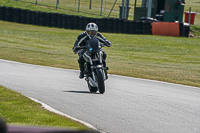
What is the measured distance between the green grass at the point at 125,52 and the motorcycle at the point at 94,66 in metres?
3.77

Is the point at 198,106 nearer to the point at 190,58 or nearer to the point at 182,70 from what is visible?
the point at 182,70

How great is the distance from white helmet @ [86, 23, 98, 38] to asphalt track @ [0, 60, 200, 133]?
1365 millimetres

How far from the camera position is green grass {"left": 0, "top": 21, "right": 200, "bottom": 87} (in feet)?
49.9

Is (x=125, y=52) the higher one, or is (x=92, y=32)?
(x=92, y=32)

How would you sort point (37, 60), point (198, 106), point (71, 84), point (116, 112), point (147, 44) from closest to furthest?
point (116, 112)
point (198, 106)
point (71, 84)
point (37, 60)
point (147, 44)

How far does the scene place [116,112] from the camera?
721 cm

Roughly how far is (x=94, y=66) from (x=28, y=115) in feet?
10.7

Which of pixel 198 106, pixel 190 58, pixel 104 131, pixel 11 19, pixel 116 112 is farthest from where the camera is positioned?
pixel 11 19

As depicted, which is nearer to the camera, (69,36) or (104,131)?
(104,131)

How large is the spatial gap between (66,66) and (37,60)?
2.00 metres

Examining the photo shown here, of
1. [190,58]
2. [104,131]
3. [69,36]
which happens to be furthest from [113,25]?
[104,131]

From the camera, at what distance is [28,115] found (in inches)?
247

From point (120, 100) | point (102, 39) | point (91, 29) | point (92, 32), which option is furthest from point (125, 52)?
point (120, 100)

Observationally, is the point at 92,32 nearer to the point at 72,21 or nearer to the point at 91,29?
the point at 91,29
